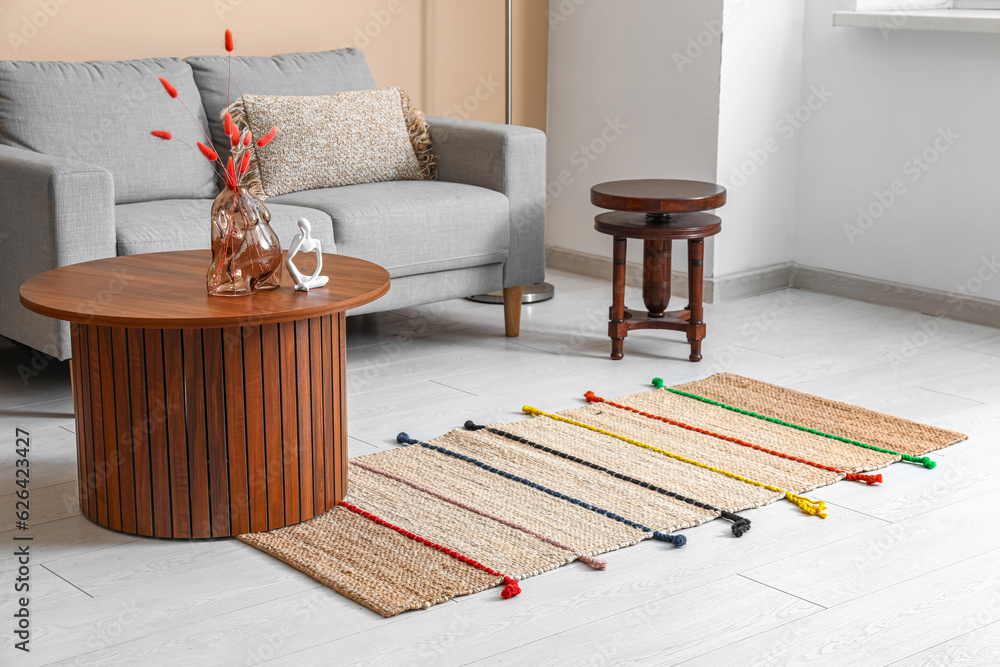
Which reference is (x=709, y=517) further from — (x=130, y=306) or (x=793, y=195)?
(x=793, y=195)

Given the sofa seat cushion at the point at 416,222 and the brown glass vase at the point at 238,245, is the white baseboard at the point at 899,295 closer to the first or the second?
the sofa seat cushion at the point at 416,222

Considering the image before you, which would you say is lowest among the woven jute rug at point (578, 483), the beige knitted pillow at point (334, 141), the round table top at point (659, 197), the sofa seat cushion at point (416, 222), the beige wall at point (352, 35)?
the woven jute rug at point (578, 483)

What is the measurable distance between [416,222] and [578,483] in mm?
1208

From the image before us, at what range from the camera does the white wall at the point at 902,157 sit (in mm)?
3936

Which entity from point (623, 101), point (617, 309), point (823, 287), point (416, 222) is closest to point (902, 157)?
point (823, 287)

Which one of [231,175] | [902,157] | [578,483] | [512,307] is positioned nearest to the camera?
[231,175]

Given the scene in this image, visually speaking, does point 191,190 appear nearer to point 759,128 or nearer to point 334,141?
point 334,141

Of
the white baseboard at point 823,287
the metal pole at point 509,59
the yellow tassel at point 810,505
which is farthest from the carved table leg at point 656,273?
the yellow tassel at point 810,505

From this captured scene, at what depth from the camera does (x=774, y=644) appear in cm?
188

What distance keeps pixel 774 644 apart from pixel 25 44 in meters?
2.96

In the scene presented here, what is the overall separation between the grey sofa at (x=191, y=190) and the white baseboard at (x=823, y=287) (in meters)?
0.79

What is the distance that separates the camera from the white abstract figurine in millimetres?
2303

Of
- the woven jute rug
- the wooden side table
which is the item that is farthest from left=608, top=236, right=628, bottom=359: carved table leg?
the woven jute rug

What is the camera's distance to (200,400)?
218cm
